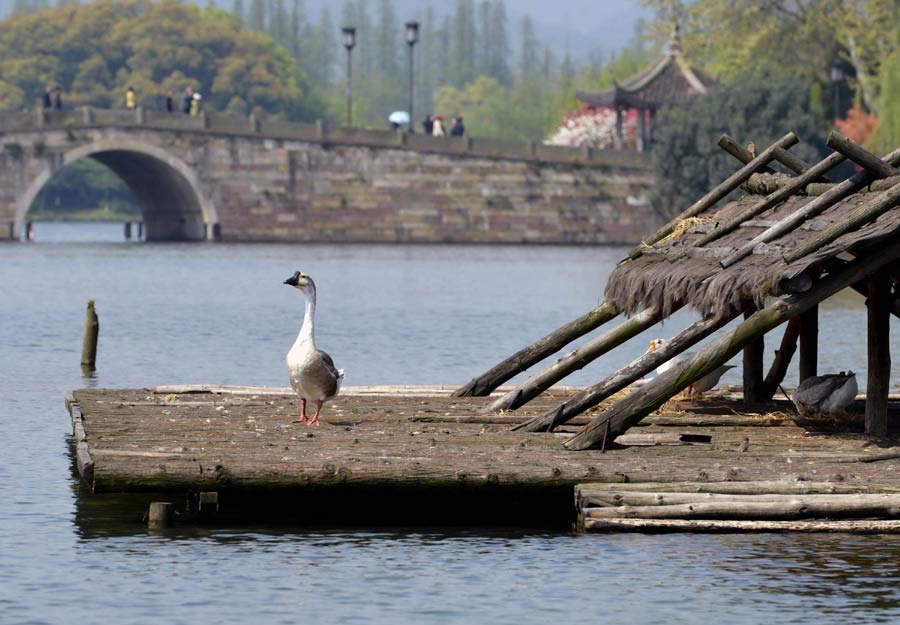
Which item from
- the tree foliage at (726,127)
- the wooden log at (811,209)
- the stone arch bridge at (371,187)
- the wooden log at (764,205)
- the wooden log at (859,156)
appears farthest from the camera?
the stone arch bridge at (371,187)

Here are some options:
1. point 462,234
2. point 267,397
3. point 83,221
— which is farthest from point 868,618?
point 83,221

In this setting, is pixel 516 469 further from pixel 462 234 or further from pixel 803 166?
pixel 462 234

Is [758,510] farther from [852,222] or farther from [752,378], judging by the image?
[752,378]

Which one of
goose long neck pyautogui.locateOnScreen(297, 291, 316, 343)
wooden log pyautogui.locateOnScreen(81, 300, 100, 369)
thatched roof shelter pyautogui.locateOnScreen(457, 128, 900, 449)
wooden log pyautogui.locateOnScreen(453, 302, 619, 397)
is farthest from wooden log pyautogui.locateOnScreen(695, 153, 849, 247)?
wooden log pyautogui.locateOnScreen(81, 300, 100, 369)

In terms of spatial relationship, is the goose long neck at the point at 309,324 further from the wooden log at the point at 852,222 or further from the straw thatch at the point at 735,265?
the wooden log at the point at 852,222

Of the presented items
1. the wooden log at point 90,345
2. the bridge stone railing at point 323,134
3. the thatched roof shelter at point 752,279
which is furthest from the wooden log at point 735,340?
the bridge stone railing at point 323,134

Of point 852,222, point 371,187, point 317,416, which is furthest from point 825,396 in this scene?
point 371,187

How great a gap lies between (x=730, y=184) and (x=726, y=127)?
5706cm

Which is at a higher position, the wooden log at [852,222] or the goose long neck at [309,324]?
the wooden log at [852,222]

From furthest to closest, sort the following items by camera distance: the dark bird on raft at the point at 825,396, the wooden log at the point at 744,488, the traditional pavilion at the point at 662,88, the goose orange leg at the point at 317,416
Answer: the traditional pavilion at the point at 662,88
the dark bird on raft at the point at 825,396
the goose orange leg at the point at 317,416
the wooden log at the point at 744,488

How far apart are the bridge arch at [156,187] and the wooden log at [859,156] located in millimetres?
64090

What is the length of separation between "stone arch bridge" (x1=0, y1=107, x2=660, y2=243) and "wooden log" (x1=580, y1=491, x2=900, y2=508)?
Answer: 66.6 meters

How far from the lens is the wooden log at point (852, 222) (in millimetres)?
15727

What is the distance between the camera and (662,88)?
85.4m
